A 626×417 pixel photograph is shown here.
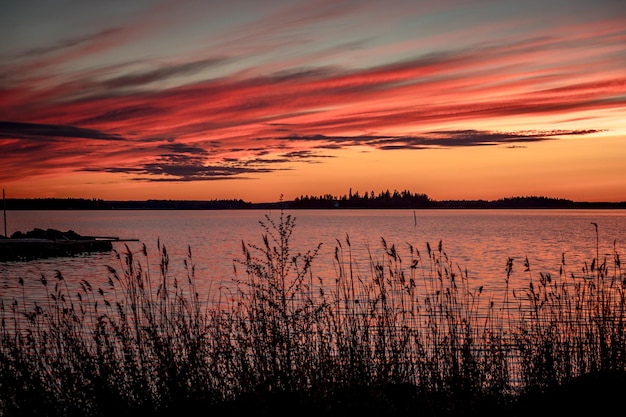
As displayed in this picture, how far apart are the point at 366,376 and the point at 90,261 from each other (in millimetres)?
49188

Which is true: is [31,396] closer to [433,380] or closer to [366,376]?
[366,376]

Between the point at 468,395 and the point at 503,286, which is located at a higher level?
the point at 468,395

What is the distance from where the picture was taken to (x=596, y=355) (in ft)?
39.4

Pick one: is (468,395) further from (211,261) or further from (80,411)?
(211,261)

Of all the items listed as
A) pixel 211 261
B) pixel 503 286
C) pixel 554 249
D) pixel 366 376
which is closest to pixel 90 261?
pixel 211 261

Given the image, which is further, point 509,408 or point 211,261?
point 211,261

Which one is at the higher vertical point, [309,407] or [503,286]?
[309,407]

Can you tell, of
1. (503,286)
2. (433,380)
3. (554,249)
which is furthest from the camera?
(554,249)

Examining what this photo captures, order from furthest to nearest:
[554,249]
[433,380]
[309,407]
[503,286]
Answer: [554,249], [503,286], [433,380], [309,407]

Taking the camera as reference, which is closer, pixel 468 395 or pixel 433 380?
pixel 468 395

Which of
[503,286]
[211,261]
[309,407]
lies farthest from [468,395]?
[211,261]

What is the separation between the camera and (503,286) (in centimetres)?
3347

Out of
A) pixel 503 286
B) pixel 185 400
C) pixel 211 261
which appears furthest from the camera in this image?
pixel 211 261

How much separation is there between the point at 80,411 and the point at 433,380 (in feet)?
17.6
